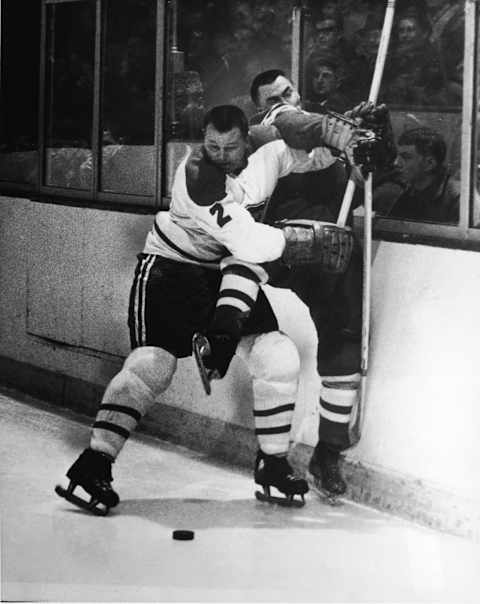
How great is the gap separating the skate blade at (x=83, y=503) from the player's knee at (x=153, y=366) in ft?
1.21

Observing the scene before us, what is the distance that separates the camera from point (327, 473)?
4688 mm

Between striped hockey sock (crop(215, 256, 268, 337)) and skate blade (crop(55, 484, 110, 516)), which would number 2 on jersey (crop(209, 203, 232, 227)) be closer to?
striped hockey sock (crop(215, 256, 268, 337))

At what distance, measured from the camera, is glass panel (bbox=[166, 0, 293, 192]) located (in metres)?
4.71

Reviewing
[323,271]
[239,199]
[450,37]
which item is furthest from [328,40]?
[323,271]

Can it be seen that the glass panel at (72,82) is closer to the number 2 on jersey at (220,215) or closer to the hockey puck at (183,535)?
the number 2 on jersey at (220,215)

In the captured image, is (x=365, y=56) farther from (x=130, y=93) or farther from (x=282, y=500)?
(x=282, y=500)

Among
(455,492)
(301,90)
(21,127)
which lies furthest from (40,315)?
(455,492)

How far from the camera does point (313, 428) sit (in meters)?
4.77

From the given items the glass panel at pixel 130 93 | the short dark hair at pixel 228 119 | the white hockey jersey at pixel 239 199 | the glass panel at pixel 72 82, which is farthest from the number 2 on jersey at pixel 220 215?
the glass panel at pixel 72 82

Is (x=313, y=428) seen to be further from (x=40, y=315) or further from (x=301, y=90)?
(x=40, y=315)

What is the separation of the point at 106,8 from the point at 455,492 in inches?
82.0

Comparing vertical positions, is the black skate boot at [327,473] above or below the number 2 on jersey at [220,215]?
below

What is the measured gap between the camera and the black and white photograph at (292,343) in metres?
4.28

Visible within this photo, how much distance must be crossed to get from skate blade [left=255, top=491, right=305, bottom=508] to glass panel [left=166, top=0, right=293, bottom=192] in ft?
3.64
